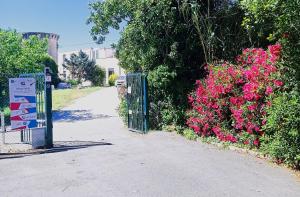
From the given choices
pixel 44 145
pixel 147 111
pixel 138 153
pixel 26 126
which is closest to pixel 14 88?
pixel 26 126

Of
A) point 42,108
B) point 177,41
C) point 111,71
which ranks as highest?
point 111,71

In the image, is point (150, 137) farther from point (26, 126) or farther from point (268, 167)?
point (268, 167)

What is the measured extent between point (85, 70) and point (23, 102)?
5004 centimetres

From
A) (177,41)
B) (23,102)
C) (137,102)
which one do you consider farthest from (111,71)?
(23,102)

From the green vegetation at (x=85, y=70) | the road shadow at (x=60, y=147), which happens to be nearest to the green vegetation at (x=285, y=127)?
the road shadow at (x=60, y=147)

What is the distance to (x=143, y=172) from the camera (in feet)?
24.3

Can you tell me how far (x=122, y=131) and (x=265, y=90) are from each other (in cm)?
668

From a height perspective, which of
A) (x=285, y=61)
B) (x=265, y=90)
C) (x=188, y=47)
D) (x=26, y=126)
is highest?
(x=188, y=47)

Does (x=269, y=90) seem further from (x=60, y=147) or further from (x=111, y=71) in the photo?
(x=111, y=71)

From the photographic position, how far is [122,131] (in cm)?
1398

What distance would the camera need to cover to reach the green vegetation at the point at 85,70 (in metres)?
59.4

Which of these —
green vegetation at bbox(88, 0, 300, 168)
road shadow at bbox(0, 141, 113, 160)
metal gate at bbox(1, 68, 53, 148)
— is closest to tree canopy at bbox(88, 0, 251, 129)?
green vegetation at bbox(88, 0, 300, 168)

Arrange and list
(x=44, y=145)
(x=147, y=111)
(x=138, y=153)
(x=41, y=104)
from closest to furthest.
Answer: (x=138, y=153)
(x=44, y=145)
(x=41, y=104)
(x=147, y=111)

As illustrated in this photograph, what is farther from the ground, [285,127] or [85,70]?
[85,70]
